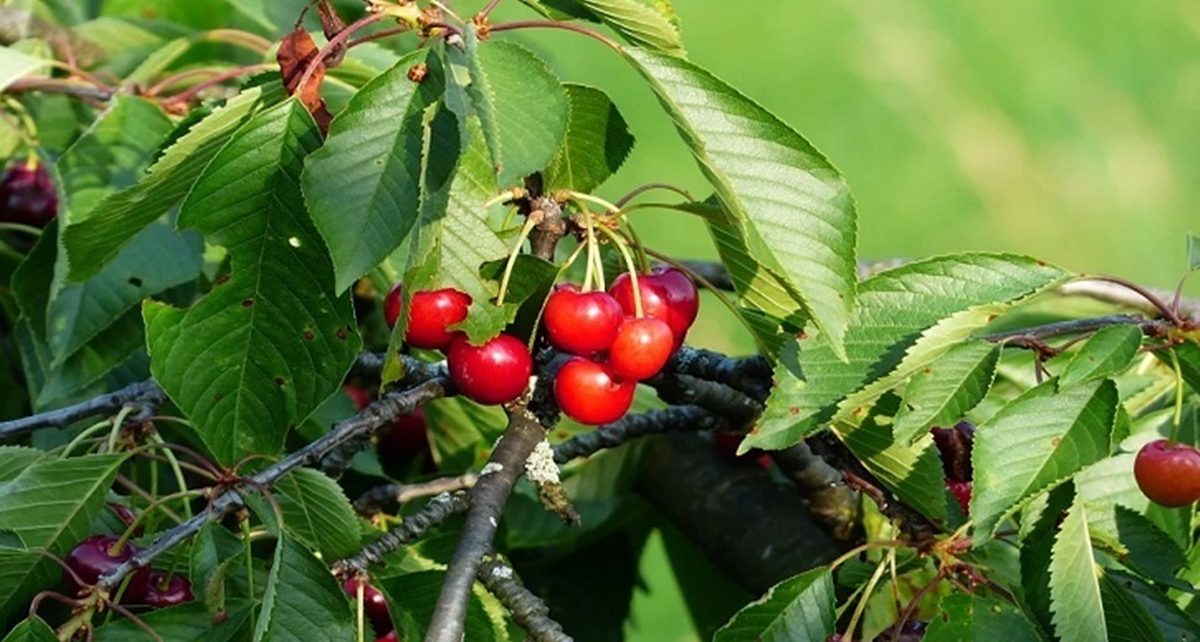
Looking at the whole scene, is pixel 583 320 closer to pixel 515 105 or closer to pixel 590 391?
pixel 590 391

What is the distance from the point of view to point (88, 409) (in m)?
1.46

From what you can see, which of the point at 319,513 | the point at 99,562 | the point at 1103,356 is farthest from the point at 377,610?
the point at 1103,356

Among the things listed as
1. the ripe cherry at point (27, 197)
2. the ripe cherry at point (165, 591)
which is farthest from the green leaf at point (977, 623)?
the ripe cherry at point (27, 197)

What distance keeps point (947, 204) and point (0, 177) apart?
423 cm

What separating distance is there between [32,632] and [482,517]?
0.97 feet

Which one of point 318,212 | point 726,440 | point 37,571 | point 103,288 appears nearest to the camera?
point 318,212

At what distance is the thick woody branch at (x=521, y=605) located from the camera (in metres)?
1.18

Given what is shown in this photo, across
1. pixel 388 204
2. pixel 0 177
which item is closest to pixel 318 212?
pixel 388 204

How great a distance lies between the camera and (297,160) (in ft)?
3.81

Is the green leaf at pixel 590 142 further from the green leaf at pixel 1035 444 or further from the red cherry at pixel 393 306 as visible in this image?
the green leaf at pixel 1035 444

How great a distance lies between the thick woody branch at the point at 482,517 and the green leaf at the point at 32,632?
249 millimetres

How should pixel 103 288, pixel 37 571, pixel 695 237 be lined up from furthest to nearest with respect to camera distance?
pixel 695 237, pixel 103 288, pixel 37 571

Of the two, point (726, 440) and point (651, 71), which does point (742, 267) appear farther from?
point (726, 440)

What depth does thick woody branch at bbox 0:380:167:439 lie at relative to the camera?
1.42 meters
